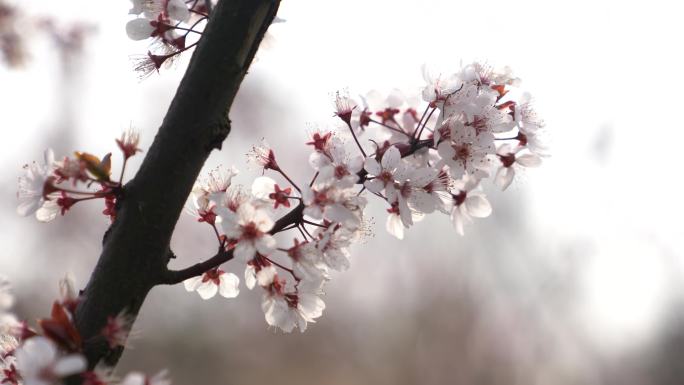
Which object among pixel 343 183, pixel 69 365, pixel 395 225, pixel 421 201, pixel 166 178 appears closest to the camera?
pixel 69 365

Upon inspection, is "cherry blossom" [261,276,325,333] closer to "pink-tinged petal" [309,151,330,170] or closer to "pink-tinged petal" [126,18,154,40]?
"pink-tinged petal" [309,151,330,170]

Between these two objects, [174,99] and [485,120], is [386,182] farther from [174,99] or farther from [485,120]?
[174,99]

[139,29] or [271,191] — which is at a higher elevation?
[139,29]

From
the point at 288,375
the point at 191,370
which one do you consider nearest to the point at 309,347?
the point at 288,375

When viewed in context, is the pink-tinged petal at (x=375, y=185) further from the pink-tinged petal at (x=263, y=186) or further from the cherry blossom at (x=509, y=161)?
the cherry blossom at (x=509, y=161)

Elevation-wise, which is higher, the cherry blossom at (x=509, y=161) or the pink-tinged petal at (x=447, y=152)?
the pink-tinged petal at (x=447, y=152)

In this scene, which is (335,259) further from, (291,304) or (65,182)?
(65,182)

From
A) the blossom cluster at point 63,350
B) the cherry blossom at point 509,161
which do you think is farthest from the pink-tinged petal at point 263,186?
the cherry blossom at point 509,161

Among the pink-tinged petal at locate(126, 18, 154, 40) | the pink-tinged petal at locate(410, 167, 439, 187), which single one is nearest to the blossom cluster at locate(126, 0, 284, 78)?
the pink-tinged petal at locate(126, 18, 154, 40)

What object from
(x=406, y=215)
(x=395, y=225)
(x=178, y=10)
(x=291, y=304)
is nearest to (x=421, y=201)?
(x=406, y=215)
